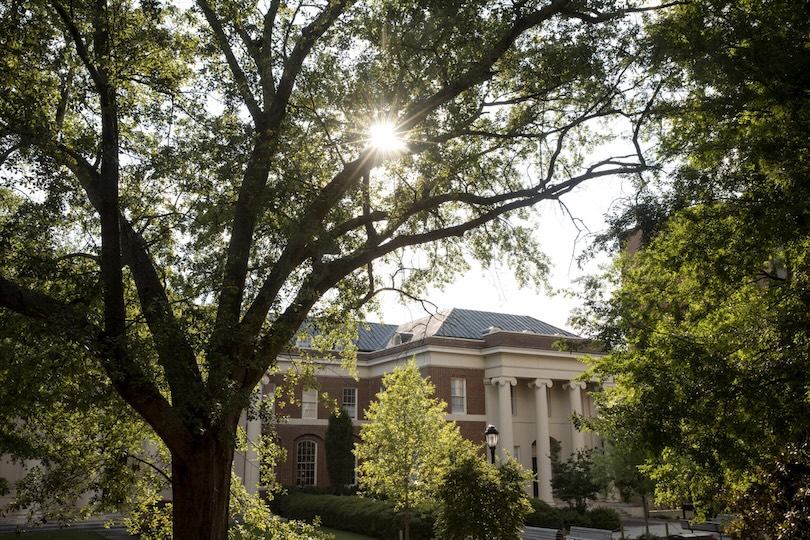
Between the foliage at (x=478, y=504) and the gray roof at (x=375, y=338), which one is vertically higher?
the gray roof at (x=375, y=338)

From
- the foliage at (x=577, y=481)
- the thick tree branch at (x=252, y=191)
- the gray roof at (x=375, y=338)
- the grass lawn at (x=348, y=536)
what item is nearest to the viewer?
the thick tree branch at (x=252, y=191)

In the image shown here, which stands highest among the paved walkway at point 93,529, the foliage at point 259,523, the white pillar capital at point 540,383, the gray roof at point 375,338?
the gray roof at point 375,338

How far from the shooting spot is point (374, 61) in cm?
1010

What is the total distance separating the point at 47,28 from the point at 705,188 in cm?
852

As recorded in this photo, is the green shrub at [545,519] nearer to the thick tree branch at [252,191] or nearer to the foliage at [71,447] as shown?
the foliage at [71,447]

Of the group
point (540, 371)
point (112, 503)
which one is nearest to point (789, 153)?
point (112, 503)

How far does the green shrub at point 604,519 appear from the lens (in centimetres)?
2531

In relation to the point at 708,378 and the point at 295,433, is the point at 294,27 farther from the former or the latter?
the point at 295,433

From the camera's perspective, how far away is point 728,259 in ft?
26.9

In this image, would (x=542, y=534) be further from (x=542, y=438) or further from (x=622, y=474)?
(x=542, y=438)

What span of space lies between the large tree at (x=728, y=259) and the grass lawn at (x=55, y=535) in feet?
66.6

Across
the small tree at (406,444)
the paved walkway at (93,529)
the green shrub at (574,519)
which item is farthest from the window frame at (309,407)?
the green shrub at (574,519)

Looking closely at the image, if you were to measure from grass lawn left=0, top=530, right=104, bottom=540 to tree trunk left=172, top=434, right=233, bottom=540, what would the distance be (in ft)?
54.4

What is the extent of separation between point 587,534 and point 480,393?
45.2ft
